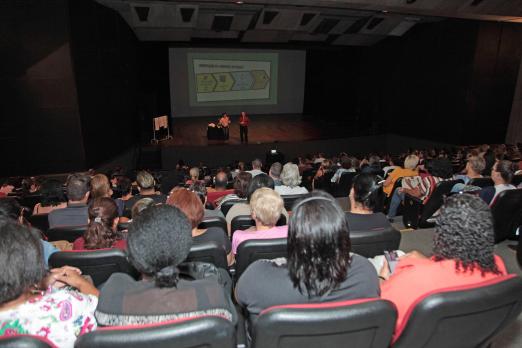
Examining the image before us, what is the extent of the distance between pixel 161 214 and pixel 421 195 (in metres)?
3.41

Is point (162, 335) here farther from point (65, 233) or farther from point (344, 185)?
point (344, 185)

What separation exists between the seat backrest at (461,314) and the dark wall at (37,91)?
27.0 feet

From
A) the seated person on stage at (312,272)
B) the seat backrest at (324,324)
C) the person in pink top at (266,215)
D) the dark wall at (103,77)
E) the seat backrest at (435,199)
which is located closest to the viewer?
the seat backrest at (324,324)

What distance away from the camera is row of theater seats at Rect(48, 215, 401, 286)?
202cm

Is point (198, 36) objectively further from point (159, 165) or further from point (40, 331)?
point (40, 331)

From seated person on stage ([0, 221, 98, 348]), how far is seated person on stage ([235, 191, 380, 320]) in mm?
650

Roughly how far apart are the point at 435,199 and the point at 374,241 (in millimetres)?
1843

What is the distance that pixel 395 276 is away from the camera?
1573mm

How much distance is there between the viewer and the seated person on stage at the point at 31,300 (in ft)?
4.19

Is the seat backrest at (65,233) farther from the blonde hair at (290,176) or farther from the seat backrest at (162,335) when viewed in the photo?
the blonde hair at (290,176)

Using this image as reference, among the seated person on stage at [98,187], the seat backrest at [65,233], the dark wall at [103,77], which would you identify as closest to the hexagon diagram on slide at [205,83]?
the dark wall at [103,77]

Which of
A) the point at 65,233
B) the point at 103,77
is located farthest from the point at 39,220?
the point at 103,77

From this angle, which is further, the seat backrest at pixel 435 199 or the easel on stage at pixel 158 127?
the easel on stage at pixel 158 127

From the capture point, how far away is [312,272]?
141cm
